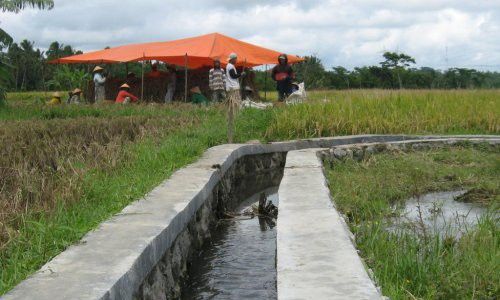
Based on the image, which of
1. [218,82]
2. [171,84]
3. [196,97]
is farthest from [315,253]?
[171,84]

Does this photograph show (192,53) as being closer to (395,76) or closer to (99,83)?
(99,83)

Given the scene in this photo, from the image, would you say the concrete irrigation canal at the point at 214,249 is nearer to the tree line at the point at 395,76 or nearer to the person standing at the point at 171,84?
the person standing at the point at 171,84

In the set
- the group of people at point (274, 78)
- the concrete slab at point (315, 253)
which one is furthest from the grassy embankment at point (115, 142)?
the group of people at point (274, 78)

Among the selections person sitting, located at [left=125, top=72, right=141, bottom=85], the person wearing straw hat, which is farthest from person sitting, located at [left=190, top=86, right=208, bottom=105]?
the person wearing straw hat

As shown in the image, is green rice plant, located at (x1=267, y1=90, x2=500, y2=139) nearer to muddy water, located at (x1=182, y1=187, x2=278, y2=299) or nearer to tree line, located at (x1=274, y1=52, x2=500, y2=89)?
muddy water, located at (x1=182, y1=187, x2=278, y2=299)

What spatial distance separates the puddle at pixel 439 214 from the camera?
485cm

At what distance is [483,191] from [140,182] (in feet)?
Result: 11.0

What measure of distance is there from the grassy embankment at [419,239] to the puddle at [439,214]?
10 cm

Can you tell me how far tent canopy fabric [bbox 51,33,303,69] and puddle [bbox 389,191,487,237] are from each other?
11568mm

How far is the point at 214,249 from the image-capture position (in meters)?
5.64

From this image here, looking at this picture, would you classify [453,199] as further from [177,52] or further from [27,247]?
[177,52]

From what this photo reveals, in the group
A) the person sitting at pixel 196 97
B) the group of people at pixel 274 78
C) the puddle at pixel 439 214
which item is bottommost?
the puddle at pixel 439 214

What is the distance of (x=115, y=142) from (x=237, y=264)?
3470mm

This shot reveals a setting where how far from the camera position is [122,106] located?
548 inches
